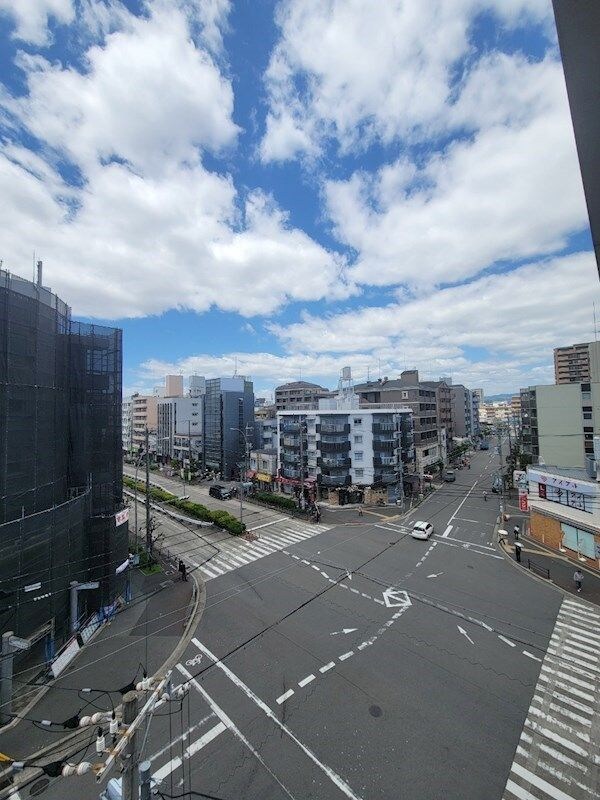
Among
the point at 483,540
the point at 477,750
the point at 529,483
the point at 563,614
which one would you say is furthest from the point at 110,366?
the point at 529,483

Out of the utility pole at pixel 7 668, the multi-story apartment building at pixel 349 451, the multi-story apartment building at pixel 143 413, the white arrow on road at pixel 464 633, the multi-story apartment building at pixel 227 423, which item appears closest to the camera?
the utility pole at pixel 7 668

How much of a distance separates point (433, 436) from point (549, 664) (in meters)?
50.7

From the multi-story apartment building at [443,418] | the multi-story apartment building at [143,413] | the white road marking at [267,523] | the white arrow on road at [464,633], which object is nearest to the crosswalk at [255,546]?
the white road marking at [267,523]

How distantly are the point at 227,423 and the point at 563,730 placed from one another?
58392mm

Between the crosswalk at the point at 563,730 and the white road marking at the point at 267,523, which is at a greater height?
the crosswalk at the point at 563,730

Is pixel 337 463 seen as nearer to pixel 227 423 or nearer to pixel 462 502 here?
pixel 462 502

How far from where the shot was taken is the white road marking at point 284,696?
12742 millimetres

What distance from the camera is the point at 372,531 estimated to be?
3328 centimetres

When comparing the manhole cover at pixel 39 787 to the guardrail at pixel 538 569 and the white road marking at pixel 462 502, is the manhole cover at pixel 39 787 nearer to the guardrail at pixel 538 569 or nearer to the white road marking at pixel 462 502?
the guardrail at pixel 538 569

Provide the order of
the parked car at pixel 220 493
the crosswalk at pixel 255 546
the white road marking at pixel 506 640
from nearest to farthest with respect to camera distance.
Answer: the white road marking at pixel 506 640 → the crosswalk at pixel 255 546 → the parked car at pixel 220 493

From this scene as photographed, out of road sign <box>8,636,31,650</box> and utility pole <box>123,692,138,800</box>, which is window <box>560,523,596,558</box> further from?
road sign <box>8,636,31,650</box>

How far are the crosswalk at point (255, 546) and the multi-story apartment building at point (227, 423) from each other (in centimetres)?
2771

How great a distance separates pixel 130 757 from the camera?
5863 mm

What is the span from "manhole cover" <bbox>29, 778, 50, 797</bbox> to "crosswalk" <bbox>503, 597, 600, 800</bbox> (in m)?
13.3
